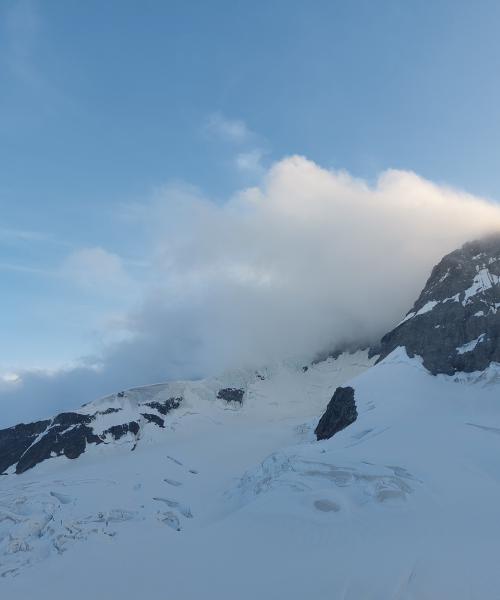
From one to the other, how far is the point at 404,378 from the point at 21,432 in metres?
111

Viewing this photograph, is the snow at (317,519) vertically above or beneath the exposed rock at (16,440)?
beneath

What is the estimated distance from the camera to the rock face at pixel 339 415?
69.9 metres

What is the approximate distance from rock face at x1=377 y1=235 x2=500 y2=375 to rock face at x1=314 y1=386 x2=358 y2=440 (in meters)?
13.1

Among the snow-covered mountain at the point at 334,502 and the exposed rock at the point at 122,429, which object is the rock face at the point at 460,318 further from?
the exposed rock at the point at 122,429

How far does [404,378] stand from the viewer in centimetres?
7325

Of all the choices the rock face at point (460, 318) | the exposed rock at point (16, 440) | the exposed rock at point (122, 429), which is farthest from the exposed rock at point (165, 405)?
the rock face at point (460, 318)

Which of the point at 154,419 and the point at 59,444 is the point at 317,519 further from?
the point at 154,419

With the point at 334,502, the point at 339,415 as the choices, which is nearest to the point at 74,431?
the point at 339,415

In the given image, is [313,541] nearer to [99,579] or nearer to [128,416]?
[99,579]

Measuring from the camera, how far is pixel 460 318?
79375mm

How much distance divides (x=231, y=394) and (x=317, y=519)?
123m

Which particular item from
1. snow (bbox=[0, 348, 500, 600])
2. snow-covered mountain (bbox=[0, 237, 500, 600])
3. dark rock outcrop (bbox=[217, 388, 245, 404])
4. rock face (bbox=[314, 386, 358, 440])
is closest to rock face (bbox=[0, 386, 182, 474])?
snow-covered mountain (bbox=[0, 237, 500, 600])

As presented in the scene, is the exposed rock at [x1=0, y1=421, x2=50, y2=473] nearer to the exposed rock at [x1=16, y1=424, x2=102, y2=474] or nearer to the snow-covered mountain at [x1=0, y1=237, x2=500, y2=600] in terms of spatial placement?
the exposed rock at [x1=16, y1=424, x2=102, y2=474]

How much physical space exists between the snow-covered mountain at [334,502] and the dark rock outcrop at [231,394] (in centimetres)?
4280
